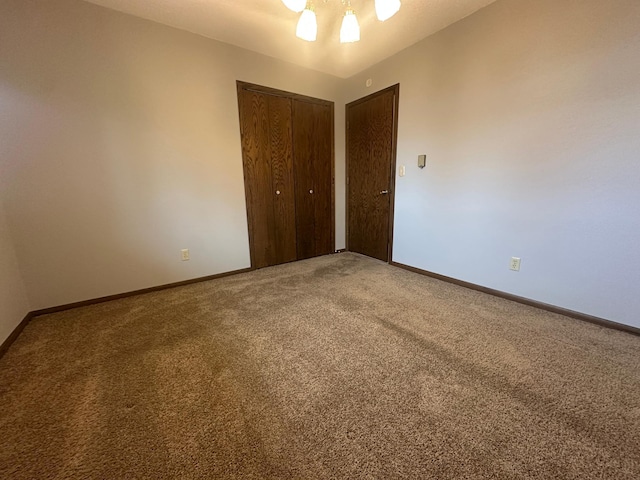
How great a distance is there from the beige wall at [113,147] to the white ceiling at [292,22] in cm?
15

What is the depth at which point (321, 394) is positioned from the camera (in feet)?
4.21

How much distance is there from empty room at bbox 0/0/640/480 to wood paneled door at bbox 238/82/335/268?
39 mm

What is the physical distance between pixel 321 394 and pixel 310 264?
2207 mm

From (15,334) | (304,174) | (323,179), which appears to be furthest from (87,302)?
(323,179)

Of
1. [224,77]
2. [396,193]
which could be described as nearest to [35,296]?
[224,77]

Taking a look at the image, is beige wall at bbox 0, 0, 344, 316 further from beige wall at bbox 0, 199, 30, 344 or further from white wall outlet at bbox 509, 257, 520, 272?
white wall outlet at bbox 509, 257, 520, 272

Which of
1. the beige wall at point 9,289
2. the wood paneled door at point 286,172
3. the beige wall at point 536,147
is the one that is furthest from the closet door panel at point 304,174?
the beige wall at point 9,289

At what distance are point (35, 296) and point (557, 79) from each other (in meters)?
→ 4.43

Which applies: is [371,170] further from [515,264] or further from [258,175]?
[515,264]

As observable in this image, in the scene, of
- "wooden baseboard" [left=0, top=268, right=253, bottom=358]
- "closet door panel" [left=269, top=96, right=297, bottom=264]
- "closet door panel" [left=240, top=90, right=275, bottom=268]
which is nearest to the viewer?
"wooden baseboard" [left=0, top=268, right=253, bottom=358]

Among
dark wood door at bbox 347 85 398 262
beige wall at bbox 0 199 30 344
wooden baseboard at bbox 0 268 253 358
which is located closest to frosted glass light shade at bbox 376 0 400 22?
dark wood door at bbox 347 85 398 262

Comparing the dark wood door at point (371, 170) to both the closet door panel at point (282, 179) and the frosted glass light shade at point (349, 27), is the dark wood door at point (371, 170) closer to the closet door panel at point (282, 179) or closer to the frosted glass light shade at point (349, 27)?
the closet door panel at point (282, 179)

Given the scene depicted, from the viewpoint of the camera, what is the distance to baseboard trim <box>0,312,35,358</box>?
1.66 m

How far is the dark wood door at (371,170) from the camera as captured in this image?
3156mm
